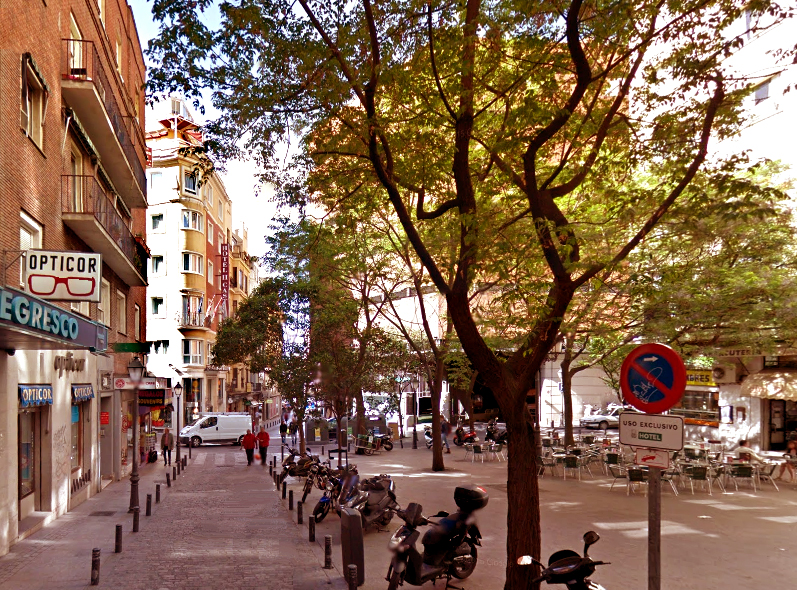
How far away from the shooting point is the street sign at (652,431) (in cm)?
546

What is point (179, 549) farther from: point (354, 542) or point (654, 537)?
point (654, 537)

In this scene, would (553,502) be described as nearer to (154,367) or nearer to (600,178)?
(600,178)

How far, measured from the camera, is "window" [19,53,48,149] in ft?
43.7

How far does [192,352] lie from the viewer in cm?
4775

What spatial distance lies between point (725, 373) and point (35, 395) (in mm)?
23976

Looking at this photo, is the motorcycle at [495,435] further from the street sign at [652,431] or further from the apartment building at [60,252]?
the street sign at [652,431]

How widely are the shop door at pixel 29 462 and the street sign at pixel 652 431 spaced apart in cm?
1187

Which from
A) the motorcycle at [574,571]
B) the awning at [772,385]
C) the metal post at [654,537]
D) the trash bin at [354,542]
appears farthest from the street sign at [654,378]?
the awning at [772,385]

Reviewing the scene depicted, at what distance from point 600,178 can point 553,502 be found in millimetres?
9952

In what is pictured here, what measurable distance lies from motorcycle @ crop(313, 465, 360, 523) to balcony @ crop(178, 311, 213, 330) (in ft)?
103

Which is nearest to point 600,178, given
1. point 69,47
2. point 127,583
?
point 127,583

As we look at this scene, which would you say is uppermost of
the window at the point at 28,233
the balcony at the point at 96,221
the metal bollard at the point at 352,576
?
the balcony at the point at 96,221

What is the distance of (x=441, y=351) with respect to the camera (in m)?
25.4

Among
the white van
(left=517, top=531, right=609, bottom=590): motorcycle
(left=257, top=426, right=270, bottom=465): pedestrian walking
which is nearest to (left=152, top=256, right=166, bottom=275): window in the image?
the white van
